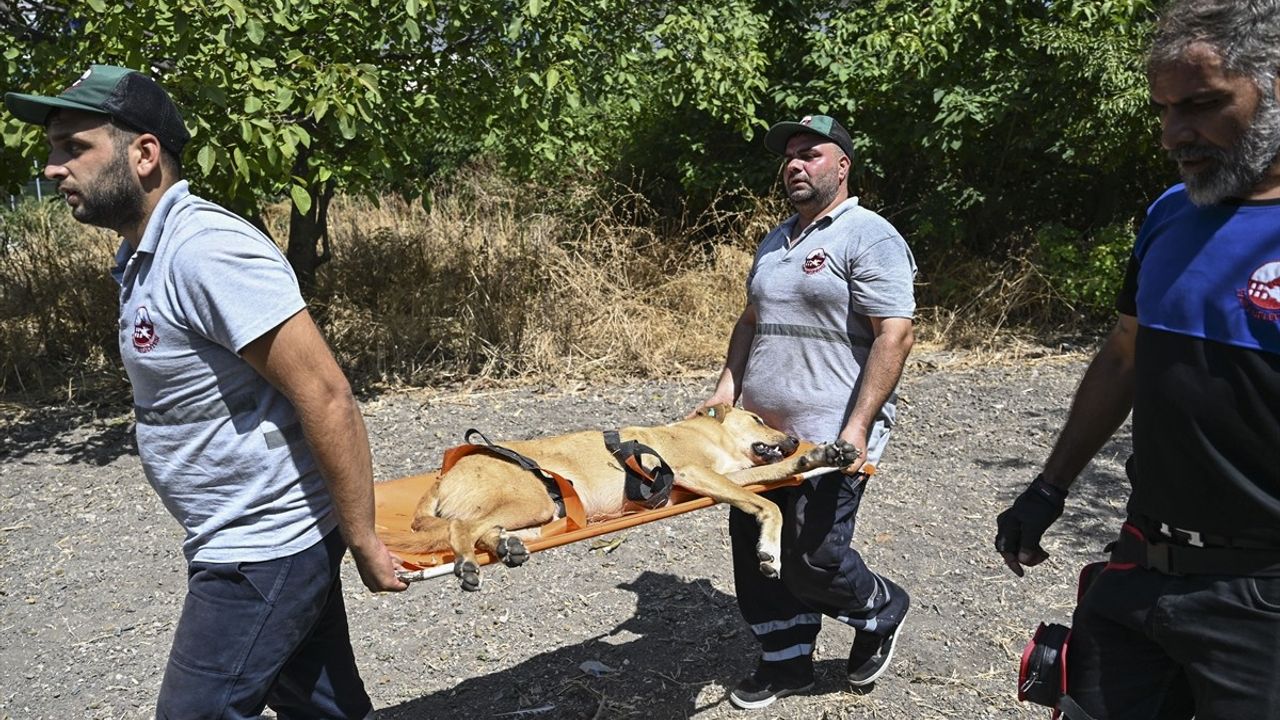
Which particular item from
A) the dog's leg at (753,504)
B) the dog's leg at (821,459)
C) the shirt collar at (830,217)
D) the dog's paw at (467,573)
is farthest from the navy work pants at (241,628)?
the shirt collar at (830,217)

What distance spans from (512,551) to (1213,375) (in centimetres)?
186

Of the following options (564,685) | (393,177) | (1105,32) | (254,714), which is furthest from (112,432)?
(1105,32)

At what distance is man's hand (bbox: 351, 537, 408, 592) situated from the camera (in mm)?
2494

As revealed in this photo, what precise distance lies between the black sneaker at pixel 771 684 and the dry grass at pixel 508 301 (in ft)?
15.4

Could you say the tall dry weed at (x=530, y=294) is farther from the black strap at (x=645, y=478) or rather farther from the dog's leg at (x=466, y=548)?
the dog's leg at (x=466, y=548)

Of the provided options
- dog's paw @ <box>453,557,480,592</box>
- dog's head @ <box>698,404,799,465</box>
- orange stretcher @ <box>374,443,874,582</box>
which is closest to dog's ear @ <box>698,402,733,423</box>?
dog's head @ <box>698,404,799,465</box>

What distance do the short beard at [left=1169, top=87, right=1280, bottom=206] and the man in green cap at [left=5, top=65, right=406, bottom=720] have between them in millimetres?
1857

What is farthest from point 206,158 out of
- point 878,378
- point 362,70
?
point 878,378

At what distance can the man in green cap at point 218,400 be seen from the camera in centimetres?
230

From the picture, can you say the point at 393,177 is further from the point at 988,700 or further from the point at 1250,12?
the point at 1250,12

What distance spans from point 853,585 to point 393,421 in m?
4.55

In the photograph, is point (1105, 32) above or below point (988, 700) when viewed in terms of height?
above

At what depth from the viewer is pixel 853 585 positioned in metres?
3.82

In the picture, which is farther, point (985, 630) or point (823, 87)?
point (823, 87)
